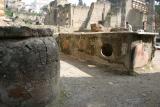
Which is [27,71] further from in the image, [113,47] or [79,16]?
[79,16]

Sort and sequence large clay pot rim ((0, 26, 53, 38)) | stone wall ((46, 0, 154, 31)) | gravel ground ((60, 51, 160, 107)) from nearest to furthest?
1. large clay pot rim ((0, 26, 53, 38))
2. gravel ground ((60, 51, 160, 107))
3. stone wall ((46, 0, 154, 31))

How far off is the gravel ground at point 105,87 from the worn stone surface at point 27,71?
1.35m

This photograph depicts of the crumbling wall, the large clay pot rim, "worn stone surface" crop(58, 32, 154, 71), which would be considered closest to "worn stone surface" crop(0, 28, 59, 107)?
the large clay pot rim

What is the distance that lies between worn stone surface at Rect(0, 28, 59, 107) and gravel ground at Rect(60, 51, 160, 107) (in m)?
1.35

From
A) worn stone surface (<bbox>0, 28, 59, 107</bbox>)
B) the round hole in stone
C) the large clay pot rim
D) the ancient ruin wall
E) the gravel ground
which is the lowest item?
the gravel ground

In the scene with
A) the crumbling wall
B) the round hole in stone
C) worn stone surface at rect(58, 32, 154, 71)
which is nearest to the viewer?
worn stone surface at rect(58, 32, 154, 71)

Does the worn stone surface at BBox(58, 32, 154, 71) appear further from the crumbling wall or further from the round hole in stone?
the crumbling wall

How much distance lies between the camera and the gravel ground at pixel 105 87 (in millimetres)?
3818

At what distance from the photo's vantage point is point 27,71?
2.12 meters

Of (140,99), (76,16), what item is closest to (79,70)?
(140,99)

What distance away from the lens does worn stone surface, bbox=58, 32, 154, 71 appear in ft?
19.4

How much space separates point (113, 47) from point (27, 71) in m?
4.32

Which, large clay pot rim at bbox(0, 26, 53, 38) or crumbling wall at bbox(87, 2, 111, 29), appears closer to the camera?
large clay pot rim at bbox(0, 26, 53, 38)

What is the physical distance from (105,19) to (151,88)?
20735mm
